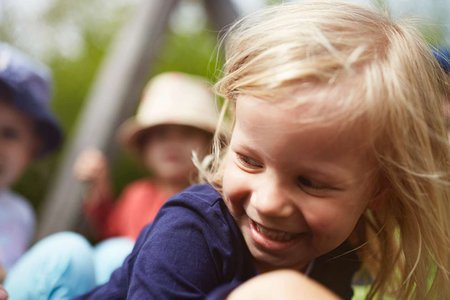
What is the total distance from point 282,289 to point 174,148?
158 centimetres

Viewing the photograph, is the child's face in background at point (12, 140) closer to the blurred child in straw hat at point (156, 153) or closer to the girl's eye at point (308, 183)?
the blurred child in straw hat at point (156, 153)

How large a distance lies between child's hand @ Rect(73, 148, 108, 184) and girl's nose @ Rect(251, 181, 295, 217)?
1383 mm

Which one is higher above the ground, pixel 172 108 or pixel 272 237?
pixel 272 237

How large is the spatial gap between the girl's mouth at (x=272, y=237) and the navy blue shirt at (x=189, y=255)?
1.6 inches

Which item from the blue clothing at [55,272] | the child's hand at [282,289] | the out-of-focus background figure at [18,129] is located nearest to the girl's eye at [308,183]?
the child's hand at [282,289]

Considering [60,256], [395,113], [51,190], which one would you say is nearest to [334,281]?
[395,113]

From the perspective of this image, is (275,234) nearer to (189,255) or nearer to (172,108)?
(189,255)

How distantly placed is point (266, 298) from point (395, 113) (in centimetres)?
34

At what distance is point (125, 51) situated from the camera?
236 cm

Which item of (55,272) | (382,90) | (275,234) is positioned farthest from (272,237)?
(55,272)

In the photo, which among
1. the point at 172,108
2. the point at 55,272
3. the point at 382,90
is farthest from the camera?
the point at 172,108

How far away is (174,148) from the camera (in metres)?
2.29

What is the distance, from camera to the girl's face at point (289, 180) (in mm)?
851

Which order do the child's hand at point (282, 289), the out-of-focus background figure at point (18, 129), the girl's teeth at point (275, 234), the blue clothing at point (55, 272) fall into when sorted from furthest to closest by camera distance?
the out-of-focus background figure at point (18, 129) → the blue clothing at point (55, 272) → the girl's teeth at point (275, 234) → the child's hand at point (282, 289)
